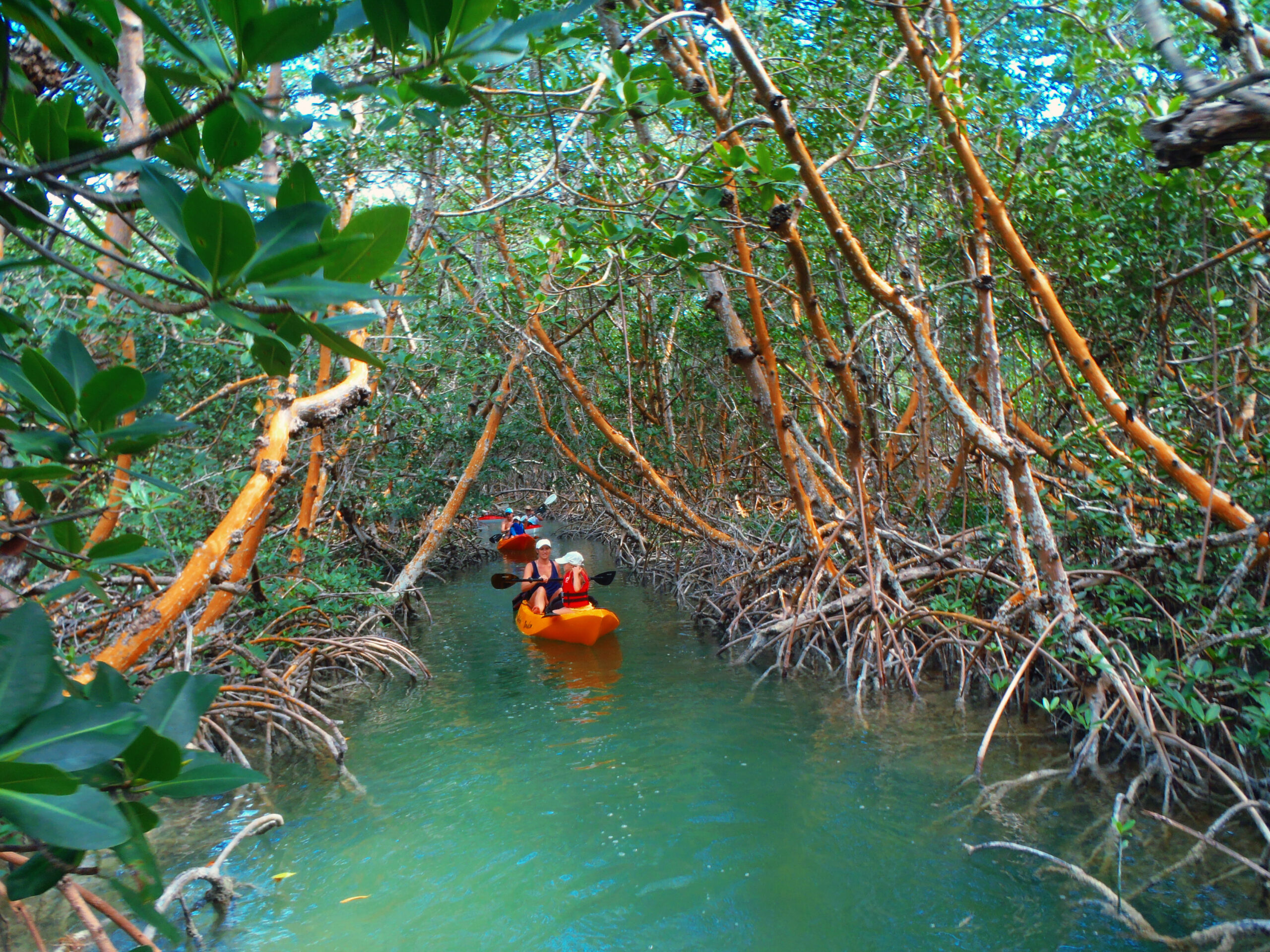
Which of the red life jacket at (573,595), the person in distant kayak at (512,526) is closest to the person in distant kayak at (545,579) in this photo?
the red life jacket at (573,595)

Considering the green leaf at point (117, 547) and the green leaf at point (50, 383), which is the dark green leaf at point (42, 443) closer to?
the green leaf at point (50, 383)

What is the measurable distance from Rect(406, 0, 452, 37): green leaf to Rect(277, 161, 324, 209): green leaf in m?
0.23

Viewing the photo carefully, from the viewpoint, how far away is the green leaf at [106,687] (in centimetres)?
102

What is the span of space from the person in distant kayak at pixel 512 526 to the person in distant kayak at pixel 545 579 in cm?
638

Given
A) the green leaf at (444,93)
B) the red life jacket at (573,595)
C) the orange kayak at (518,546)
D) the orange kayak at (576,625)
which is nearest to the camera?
the green leaf at (444,93)

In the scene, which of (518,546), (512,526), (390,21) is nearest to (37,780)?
(390,21)

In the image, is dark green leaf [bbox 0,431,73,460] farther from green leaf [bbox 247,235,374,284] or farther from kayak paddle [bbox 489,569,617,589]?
kayak paddle [bbox 489,569,617,589]

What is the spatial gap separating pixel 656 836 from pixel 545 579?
535 centimetres

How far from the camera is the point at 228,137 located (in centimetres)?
101

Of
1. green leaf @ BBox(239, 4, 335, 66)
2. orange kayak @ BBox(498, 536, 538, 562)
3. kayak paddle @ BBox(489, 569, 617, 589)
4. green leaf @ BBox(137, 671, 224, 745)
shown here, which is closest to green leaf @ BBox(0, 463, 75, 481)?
green leaf @ BBox(137, 671, 224, 745)

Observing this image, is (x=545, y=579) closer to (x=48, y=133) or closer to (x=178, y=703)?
(x=178, y=703)

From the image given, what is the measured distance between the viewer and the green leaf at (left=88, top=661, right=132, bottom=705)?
1.02 m

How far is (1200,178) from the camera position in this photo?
14.6ft

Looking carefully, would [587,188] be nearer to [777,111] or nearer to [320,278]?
[777,111]
